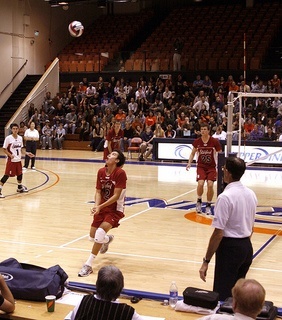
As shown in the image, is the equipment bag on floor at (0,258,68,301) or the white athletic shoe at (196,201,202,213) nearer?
the equipment bag on floor at (0,258,68,301)

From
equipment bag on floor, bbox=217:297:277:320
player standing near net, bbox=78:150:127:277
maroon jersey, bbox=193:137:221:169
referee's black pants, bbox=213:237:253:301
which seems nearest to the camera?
equipment bag on floor, bbox=217:297:277:320

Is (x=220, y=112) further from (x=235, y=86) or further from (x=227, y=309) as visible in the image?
(x=227, y=309)

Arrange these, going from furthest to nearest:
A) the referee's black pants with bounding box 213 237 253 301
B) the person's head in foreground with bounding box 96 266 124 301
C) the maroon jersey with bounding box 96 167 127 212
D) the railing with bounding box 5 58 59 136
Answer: the railing with bounding box 5 58 59 136
the maroon jersey with bounding box 96 167 127 212
the referee's black pants with bounding box 213 237 253 301
the person's head in foreground with bounding box 96 266 124 301

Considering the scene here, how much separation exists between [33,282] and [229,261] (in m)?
1.82

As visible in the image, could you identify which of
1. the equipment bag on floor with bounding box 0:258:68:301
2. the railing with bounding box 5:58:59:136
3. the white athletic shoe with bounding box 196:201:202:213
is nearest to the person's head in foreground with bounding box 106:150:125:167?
the equipment bag on floor with bounding box 0:258:68:301

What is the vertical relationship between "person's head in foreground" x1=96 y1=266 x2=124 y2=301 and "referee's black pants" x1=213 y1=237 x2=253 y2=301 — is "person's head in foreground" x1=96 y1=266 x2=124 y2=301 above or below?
above

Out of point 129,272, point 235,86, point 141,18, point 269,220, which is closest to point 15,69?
point 141,18

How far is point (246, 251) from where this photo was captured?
5371mm

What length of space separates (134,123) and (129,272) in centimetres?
1765

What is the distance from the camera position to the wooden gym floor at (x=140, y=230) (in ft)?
24.7

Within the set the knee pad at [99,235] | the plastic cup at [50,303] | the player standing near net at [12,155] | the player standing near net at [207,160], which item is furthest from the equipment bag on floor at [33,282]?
the player standing near net at [12,155]

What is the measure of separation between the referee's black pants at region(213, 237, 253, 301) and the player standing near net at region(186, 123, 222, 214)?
611 centimetres

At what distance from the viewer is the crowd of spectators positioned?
22.4m

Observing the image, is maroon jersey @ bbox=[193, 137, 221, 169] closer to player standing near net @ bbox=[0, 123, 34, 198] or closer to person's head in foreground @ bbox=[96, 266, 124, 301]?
player standing near net @ bbox=[0, 123, 34, 198]
